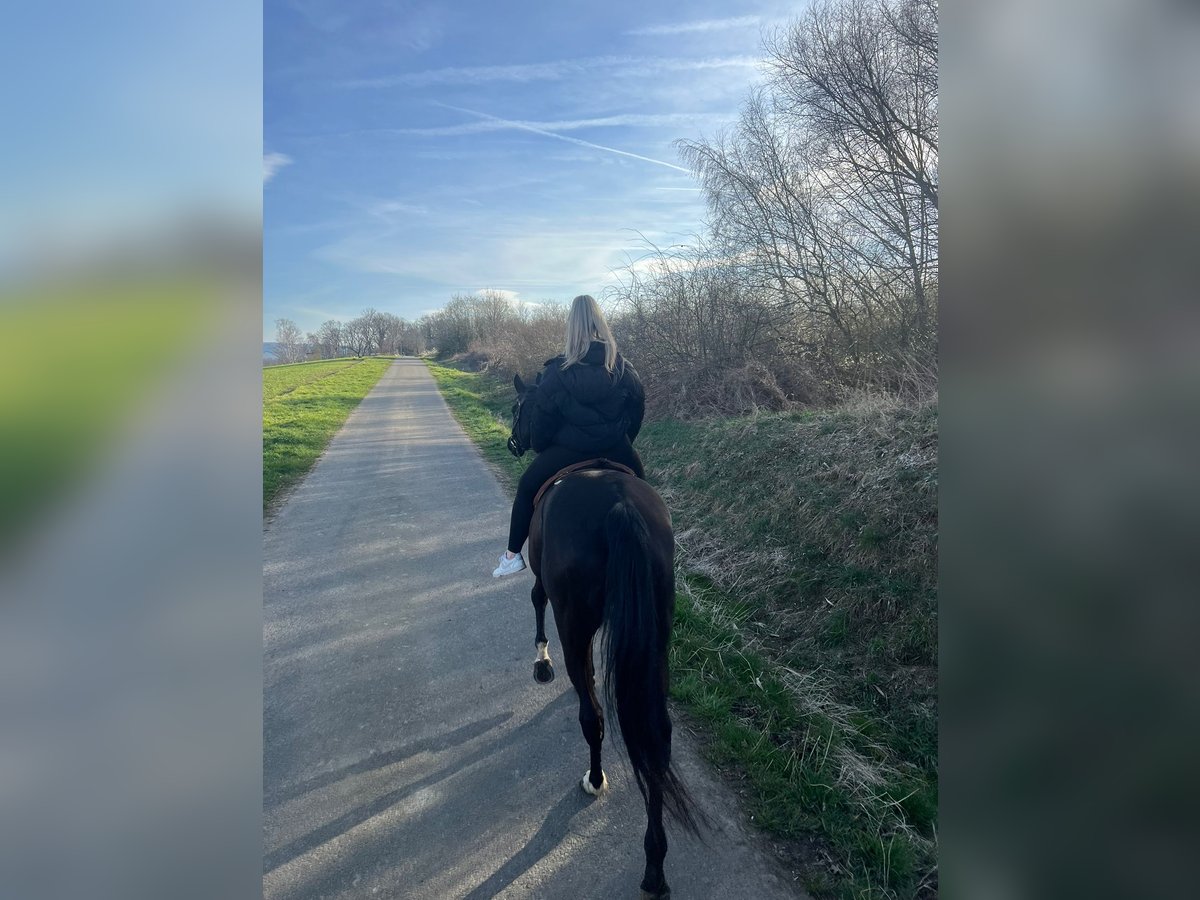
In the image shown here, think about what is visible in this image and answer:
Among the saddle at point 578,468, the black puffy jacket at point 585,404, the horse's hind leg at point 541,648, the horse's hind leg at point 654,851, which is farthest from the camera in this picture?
the horse's hind leg at point 541,648

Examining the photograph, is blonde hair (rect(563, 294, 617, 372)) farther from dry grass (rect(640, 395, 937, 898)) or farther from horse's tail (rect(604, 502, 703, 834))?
dry grass (rect(640, 395, 937, 898))

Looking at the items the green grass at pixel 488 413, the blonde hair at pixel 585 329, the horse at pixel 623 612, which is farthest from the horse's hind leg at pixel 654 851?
the green grass at pixel 488 413

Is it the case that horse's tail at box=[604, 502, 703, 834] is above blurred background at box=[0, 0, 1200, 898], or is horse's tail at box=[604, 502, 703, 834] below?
below

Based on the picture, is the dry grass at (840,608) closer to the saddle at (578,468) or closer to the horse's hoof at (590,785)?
the horse's hoof at (590,785)

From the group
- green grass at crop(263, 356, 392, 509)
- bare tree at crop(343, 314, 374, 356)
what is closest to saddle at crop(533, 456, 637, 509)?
bare tree at crop(343, 314, 374, 356)

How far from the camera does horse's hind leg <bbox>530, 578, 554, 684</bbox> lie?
405cm

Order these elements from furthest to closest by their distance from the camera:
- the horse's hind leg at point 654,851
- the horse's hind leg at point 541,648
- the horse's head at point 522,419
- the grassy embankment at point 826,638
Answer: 1. the horse's hind leg at point 541,648
2. the horse's head at point 522,419
3. the grassy embankment at point 826,638
4. the horse's hind leg at point 654,851

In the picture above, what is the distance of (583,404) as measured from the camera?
3715 mm

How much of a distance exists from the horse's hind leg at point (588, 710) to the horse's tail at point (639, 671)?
1.26 feet

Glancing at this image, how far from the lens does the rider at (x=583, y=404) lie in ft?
12.1
